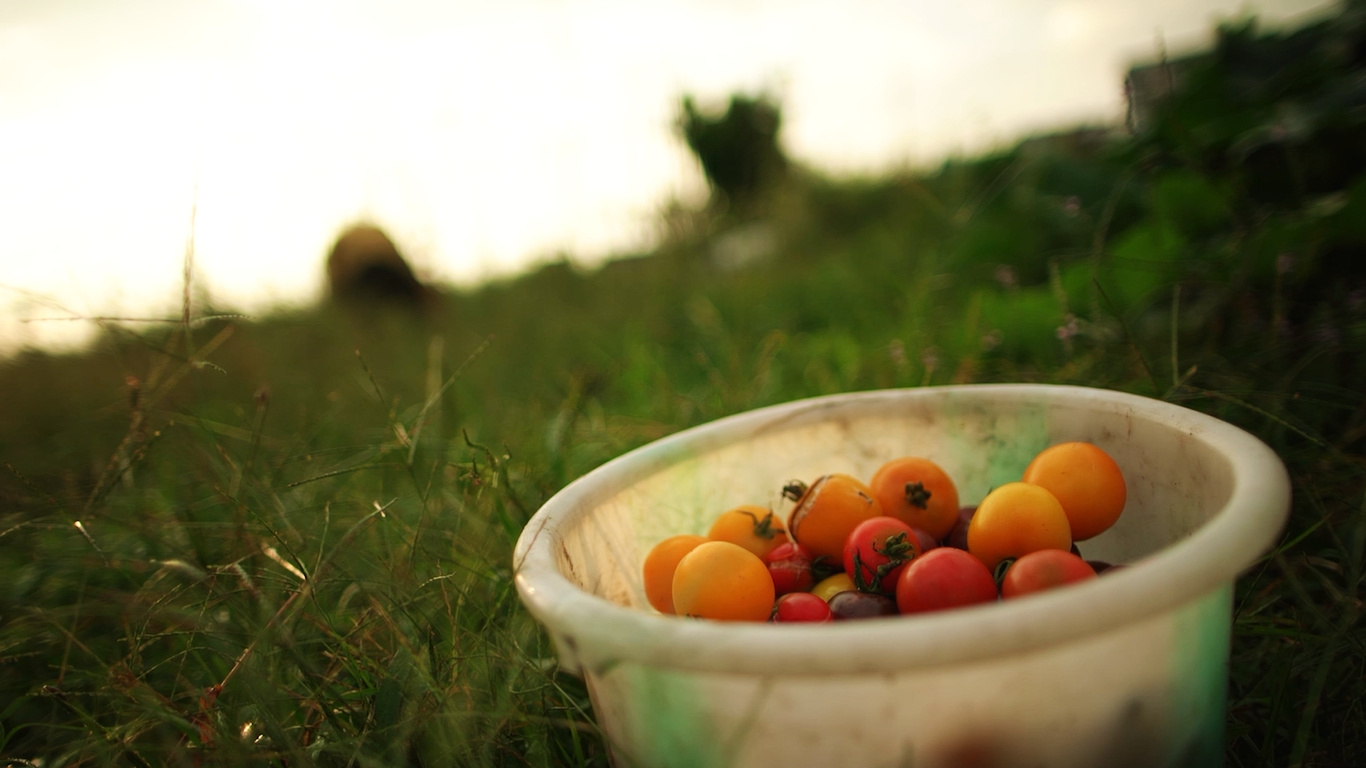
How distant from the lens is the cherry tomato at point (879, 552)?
0.79 meters

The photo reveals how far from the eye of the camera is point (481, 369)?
8.50 ft

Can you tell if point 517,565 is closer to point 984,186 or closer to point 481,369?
point 481,369

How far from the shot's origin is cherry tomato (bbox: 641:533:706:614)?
2.86ft

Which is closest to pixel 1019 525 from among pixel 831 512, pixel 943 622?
pixel 831 512

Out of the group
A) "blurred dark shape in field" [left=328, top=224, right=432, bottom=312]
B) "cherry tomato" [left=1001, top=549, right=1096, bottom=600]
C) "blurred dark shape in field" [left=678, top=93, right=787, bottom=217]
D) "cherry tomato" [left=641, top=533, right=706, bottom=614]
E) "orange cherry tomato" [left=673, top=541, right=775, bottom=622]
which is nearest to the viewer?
"cherry tomato" [left=1001, top=549, right=1096, bottom=600]

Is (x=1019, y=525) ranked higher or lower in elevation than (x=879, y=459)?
higher

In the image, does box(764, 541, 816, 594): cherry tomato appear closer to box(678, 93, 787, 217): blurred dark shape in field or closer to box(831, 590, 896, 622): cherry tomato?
box(831, 590, 896, 622): cherry tomato

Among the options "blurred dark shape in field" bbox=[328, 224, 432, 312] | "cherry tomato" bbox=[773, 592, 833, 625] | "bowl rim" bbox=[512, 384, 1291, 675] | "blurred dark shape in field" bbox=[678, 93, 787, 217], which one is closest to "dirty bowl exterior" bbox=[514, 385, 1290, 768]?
"bowl rim" bbox=[512, 384, 1291, 675]

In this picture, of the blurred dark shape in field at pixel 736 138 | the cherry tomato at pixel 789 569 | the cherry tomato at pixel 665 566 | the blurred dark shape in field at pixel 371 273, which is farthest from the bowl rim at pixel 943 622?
the blurred dark shape in field at pixel 736 138

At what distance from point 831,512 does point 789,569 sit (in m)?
0.09

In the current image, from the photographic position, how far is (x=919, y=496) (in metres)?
0.92

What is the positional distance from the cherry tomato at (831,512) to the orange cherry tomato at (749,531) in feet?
0.11

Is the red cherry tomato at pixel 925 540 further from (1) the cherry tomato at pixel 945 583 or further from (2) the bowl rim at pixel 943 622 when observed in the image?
(2) the bowl rim at pixel 943 622

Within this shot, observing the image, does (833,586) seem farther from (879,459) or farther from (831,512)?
(879,459)
